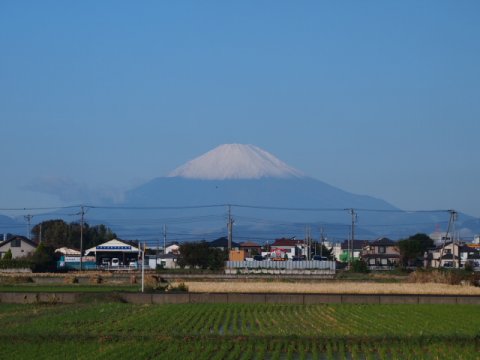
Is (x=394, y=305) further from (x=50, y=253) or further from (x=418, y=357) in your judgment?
(x=50, y=253)

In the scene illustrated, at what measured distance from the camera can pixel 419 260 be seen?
118688mm

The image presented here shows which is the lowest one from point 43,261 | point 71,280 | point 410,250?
point 71,280

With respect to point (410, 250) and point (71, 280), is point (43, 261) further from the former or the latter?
point (410, 250)

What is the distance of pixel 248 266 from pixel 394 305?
4690 cm

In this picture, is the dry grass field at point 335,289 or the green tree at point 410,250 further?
the green tree at point 410,250

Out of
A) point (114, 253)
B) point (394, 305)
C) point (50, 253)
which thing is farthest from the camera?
point (114, 253)

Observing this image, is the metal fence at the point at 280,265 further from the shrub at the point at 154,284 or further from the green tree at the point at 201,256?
the shrub at the point at 154,284

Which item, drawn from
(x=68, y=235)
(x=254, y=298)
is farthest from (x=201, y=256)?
(x=254, y=298)

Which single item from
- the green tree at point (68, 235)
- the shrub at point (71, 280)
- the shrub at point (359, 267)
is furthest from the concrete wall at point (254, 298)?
the green tree at point (68, 235)

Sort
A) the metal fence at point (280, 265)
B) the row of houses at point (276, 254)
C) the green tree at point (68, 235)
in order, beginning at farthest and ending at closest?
the green tree at point (68, 235)
the row of houses at point (276, 254)
the metal fence at point (280, 265)

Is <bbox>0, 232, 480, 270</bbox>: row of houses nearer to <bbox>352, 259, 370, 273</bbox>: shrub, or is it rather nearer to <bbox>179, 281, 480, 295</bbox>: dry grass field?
<bbox>352, 259, 370, 273</bbox>: shrub

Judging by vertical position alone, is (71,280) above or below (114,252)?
below

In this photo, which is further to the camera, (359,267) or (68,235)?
(68,235)

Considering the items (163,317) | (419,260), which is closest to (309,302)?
(163,317)
